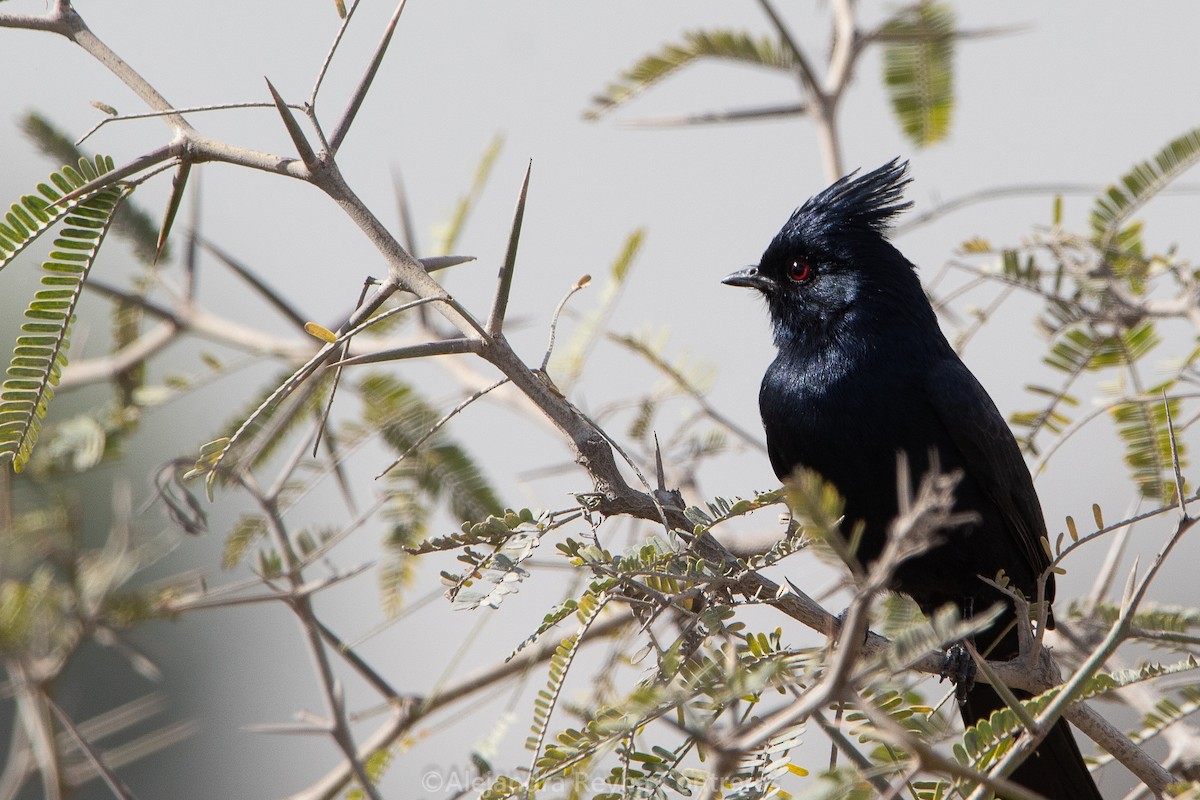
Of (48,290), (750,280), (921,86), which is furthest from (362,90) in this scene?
(921,86)

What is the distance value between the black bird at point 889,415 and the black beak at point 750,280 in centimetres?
4

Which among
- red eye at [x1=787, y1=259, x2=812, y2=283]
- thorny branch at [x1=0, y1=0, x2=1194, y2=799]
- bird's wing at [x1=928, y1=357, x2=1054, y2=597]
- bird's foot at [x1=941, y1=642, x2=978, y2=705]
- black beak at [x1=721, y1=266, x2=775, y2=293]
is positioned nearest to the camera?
thorny branch at [x1=0, y1=0, x2=1194, y2=799]

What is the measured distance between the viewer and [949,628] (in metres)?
1.40

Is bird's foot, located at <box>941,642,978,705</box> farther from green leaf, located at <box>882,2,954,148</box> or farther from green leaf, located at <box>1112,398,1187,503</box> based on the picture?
green leaf, located at <box>882,2,954,148</box>

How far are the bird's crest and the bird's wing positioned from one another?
2.05 ft

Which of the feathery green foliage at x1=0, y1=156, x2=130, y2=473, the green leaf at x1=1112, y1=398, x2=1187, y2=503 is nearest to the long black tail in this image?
the green leaf at x1=1112, y1=398, x2=1187, y2=503

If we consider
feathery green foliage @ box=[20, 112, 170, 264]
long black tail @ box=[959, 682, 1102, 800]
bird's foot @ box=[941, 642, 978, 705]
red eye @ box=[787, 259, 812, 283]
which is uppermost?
feathery green foliage @ box=[20, 112, 170, 264]

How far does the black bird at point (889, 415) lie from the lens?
3646 millimetres

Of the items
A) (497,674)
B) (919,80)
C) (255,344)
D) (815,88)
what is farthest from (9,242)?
(919,80)

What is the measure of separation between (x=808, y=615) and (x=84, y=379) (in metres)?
3.33

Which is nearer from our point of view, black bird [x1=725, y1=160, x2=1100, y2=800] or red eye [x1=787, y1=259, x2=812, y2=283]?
black bird [x1=725, y1=160, x2=1100, y2=800]

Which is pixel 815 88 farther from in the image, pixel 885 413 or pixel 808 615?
pixel 808 615

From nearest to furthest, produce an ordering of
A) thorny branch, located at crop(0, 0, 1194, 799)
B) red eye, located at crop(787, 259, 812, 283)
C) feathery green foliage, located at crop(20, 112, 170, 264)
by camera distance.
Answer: thorny branch, located at crop(0, 0, 1194, 799) < feathery green foliage, located at crop(20, 112, 170, 264) < red eye, located at crop(787, 259, 812, 283)

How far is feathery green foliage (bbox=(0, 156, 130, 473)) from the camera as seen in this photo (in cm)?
210
